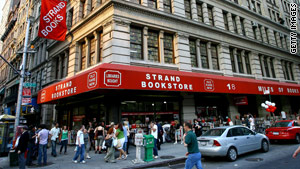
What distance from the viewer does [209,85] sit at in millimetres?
14203

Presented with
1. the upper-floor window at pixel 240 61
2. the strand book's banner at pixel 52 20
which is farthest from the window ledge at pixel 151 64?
the upper-floor window at pixel 240 61

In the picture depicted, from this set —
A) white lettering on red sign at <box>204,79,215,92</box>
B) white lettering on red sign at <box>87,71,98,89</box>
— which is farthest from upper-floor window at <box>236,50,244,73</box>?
white lettering on red sign at <box>87,71,98,89</box>

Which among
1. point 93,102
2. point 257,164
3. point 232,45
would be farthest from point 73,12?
point 257,164

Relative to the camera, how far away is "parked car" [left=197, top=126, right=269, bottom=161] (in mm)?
7977

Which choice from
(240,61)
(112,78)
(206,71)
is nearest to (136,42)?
(112,78)

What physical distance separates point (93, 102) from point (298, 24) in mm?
40945

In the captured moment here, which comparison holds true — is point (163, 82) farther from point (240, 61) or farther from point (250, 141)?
point (240, 61)

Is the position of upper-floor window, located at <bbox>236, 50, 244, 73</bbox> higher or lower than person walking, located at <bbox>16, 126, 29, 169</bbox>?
higher

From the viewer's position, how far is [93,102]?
14414mm

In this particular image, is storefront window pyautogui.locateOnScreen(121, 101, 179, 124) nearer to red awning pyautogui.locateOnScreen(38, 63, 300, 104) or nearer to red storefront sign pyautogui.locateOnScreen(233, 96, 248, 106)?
red awning pyautogui.locateOnScreen(38, 63, 300, 104)

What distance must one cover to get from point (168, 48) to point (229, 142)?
959cm

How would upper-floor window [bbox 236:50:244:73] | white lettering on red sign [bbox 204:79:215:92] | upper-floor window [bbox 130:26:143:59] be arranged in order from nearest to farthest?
upper-floor window [bbox 130:26:143:59], white lettering on red sign [bbox 204:79:215:92], upper-floor window [bbox 236:50:244:73]

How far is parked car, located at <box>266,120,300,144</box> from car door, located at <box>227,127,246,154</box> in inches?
178

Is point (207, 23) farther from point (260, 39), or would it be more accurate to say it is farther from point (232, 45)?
point (260, 39)
